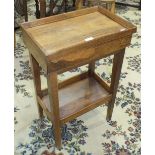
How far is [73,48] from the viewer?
954 mm

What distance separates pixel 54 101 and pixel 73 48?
0.31 metres

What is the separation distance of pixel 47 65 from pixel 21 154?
72 centimetres

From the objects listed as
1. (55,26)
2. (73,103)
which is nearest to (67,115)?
(73,103)

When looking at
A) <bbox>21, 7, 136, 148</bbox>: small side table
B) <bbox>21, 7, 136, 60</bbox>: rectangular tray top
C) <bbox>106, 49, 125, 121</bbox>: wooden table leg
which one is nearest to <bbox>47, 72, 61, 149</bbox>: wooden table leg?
<bbox>21, 7, 136, 148</bbox>: small side table

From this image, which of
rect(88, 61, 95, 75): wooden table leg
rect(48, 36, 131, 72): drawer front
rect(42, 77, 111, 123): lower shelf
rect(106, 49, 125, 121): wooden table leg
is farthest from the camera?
rect(88, 61, 95, 75): wooden table leg

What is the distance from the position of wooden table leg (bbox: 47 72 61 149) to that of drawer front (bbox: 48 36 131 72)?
55 millimetres

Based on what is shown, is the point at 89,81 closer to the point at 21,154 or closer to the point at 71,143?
the point at 71,143

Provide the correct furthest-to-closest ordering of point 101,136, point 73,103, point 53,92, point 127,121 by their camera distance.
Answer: point 127,121, point 101,136, point 73,103, point 53,92

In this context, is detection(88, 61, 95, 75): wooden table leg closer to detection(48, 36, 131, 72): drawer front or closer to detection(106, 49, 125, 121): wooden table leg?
detection(106, 49, 125, 121): wooden table leg

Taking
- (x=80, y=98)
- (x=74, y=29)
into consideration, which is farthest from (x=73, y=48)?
(x=80, y=98)

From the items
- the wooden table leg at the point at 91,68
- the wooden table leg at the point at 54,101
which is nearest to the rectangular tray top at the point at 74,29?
the wooden table leg at the point at 54,101

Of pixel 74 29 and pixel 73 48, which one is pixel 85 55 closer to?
pixel 73 48

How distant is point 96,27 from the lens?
1.13 metres

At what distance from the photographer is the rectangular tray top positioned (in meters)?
0.98
